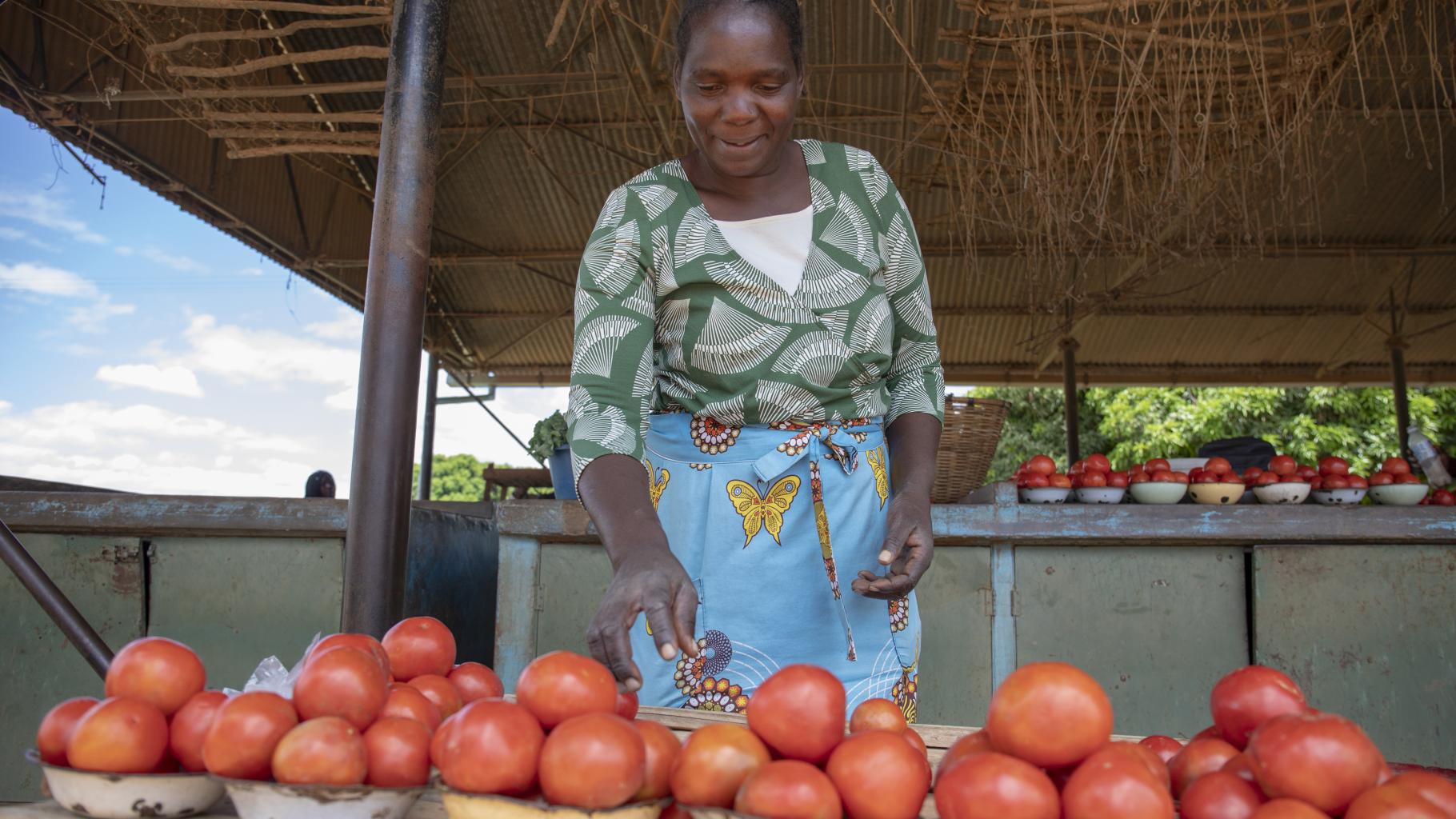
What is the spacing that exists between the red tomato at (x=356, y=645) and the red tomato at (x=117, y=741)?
138 millimetres

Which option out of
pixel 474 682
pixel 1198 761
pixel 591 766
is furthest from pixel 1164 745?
pixel 474 682

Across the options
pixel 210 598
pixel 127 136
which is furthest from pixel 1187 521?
pixel 127 136

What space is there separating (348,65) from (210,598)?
13.4 ft

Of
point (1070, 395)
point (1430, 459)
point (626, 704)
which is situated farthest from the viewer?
point (1070, 395)

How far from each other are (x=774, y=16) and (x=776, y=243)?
322 mm

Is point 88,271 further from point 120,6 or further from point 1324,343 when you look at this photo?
point 1324,343

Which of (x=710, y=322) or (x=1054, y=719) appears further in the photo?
(x=710, y=322)

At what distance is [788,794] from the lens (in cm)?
72

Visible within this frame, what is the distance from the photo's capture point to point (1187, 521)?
10.6 ft

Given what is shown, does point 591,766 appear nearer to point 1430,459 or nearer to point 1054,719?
point 1054,719

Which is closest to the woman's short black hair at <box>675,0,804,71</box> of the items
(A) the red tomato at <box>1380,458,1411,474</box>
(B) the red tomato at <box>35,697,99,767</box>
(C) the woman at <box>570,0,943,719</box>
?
(C) the woman at <box>570,0,943,719</box>

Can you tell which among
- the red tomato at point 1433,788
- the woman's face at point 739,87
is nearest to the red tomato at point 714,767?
the red tomato at point 1433,788

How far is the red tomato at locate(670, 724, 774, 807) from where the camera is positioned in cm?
77

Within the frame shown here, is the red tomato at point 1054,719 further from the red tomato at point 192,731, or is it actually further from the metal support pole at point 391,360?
the metal support pole at point 391,360
